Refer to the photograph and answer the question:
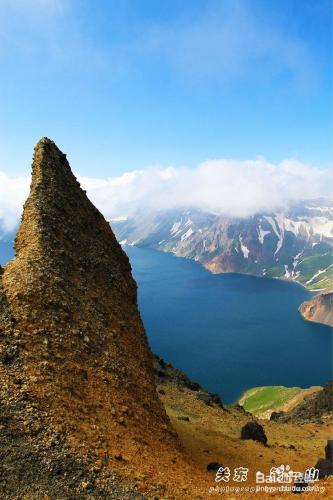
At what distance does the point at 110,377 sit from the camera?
2255cm

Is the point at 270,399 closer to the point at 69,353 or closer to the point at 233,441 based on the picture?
the point at 233,441

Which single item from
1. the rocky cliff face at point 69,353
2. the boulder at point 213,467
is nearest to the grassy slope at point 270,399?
the boulder at point 213,467

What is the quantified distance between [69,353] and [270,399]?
139 metres

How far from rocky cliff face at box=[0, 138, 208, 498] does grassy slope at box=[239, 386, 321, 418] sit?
366ft

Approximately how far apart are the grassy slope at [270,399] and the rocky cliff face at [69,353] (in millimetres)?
111476

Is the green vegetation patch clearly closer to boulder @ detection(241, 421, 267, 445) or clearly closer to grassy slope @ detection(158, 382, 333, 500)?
grassy slope @ detection(158, 382, 333, 500)

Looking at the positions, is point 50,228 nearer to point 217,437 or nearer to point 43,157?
point 43,157

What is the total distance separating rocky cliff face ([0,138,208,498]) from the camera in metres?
16.2

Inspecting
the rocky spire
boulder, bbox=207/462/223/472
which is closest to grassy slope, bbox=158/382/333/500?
boulder, bbox=207/462/223/472

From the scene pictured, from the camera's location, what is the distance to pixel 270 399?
143625 millimetres

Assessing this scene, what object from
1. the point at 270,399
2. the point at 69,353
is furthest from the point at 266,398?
the point at 69,353

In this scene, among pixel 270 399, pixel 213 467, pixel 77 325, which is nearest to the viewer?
pixel 77 325

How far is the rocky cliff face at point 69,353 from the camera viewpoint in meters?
16.2

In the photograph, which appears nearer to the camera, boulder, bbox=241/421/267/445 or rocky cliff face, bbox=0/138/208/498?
rocky cliff face, bbox=0/138/208/498
